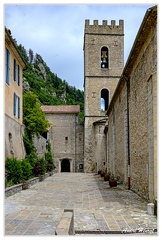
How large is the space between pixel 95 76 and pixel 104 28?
6.04 m

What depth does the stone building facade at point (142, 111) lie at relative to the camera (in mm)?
8769

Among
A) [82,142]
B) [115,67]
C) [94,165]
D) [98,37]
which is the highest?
[98,37]

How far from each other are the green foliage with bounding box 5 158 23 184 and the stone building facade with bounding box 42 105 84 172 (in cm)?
2461

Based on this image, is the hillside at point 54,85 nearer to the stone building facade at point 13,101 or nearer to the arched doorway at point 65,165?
the arched doorway at point 65,165

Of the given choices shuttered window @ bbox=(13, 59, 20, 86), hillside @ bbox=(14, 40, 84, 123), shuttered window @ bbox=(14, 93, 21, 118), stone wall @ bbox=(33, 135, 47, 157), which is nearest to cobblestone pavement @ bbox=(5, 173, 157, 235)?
shuttered window @ bbox=(14, 93, 21, 118)

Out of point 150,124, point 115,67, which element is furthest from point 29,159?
point 115,67

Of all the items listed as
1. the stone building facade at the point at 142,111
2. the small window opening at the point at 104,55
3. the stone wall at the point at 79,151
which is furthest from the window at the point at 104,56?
the stone building facade at the point at 142,111

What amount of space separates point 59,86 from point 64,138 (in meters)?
43.0

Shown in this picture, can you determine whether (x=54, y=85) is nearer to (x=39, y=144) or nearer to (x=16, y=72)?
(x=39, y=144)

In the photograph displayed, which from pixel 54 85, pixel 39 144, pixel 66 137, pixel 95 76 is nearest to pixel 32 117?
pixel 39 144

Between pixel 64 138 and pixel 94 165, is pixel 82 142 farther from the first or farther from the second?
pixel 94 165

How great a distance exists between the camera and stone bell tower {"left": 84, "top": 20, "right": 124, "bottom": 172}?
36.1 meters

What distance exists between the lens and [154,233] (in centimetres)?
624

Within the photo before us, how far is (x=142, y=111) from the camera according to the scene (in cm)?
1112
